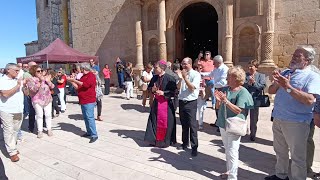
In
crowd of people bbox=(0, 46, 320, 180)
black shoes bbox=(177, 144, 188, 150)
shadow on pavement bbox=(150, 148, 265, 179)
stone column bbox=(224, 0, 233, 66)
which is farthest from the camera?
stone column bbox=(224, 0, 233, 66)

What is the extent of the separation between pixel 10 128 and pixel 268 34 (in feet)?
28.1

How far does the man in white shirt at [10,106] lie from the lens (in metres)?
3.91

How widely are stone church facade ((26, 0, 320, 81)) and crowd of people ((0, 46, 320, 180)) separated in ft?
11.4

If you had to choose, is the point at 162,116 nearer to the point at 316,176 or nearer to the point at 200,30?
the point at 316,176

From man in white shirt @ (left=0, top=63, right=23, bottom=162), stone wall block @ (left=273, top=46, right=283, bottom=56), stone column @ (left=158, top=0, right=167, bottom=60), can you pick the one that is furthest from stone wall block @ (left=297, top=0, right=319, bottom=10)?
man in white shirt @ (left=0, top=63, right=23, bottom=162)

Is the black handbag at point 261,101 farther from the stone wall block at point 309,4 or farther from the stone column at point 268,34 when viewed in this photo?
the stone wall block at point 309,4

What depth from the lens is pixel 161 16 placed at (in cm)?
1070

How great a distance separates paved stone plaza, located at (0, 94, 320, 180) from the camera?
3.40m

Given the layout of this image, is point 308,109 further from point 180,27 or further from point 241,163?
point 180,27

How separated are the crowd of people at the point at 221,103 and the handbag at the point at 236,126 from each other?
0.04ft

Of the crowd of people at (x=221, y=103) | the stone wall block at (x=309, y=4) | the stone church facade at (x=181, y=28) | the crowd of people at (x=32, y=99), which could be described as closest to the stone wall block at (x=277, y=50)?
the stone church facade at (x=181, y=28)

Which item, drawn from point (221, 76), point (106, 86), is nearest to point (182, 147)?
point (221, 76)

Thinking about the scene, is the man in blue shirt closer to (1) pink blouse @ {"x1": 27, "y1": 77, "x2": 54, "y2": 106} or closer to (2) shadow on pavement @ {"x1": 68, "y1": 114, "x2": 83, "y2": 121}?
(1) pink blouse @ {"x1": 27, "y1": 77, "x2": 54, "y2": 106}

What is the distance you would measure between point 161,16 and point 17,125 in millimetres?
8142
